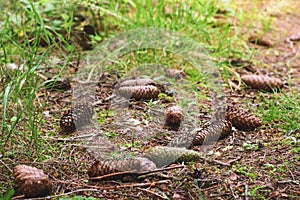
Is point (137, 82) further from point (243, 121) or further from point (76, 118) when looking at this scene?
point (243, 121)

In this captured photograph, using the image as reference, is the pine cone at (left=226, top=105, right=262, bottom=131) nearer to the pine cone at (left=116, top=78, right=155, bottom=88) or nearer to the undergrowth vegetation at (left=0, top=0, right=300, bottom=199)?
the undergrowth vegetation at (left=0, top=0, right=300, bottom=199)

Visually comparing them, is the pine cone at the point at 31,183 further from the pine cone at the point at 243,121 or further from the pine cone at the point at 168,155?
the pine cone at the point at 243,121

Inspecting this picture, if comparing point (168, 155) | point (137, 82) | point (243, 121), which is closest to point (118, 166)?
point (168, 155)

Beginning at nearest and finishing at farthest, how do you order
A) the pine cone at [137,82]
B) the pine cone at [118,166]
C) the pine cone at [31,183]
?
the pine cone at [31,183] < the pine cone at [118,166] < the pine cone at [137,82]

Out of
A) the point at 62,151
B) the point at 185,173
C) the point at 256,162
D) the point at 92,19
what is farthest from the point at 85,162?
the point at 92,19

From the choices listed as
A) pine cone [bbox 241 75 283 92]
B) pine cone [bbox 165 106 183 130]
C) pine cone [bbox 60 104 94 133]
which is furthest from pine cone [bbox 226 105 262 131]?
pine cone [bbox 60 104 94 133]

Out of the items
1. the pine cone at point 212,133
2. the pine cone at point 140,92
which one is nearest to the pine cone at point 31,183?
the pine cone at point 212,133

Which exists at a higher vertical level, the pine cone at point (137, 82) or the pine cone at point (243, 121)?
the pine cone at point (243, 121)
